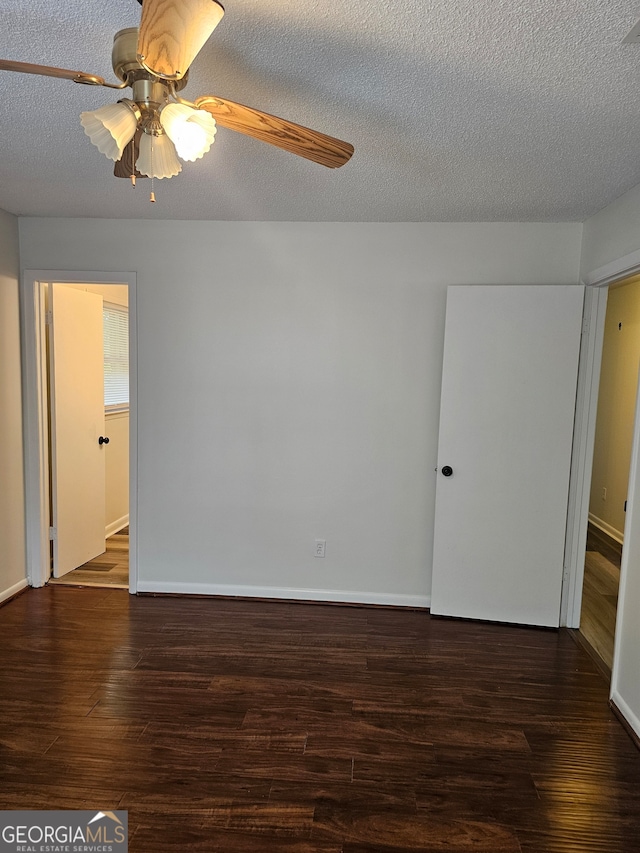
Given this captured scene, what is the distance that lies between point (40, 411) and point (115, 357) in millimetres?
1463

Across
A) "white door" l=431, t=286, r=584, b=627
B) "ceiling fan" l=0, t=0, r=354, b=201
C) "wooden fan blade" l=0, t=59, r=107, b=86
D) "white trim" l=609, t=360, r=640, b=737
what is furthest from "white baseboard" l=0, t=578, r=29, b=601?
"white trim" l=609, t=360, r=640, b=737

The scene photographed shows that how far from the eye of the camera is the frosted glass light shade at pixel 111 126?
122 centimetres

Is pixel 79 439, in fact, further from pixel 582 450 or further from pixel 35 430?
→ pixel 582 450

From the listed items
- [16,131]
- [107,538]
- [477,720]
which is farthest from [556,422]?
[107,538]

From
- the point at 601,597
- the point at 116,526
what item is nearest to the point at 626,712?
the point at 601,597

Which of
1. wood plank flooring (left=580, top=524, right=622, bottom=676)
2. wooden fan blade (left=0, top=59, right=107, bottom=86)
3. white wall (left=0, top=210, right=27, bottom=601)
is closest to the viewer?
wooden fan blade (left=0, top=59, right=107, bottom=86)

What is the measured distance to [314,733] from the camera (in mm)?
2277

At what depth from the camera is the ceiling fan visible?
107 centimetres

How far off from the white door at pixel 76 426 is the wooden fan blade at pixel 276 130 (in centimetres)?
276

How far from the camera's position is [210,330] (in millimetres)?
3494

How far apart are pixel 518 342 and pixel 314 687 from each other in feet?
7.07

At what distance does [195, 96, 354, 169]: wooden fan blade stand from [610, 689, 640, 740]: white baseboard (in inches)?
98.0

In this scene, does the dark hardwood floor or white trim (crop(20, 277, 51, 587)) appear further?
white trim (crop(20, 277, 51, 587))

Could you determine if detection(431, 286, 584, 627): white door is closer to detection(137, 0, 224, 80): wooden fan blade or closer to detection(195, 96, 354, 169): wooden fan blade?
detection(195, 96, 354, 169): wooden fan blade
